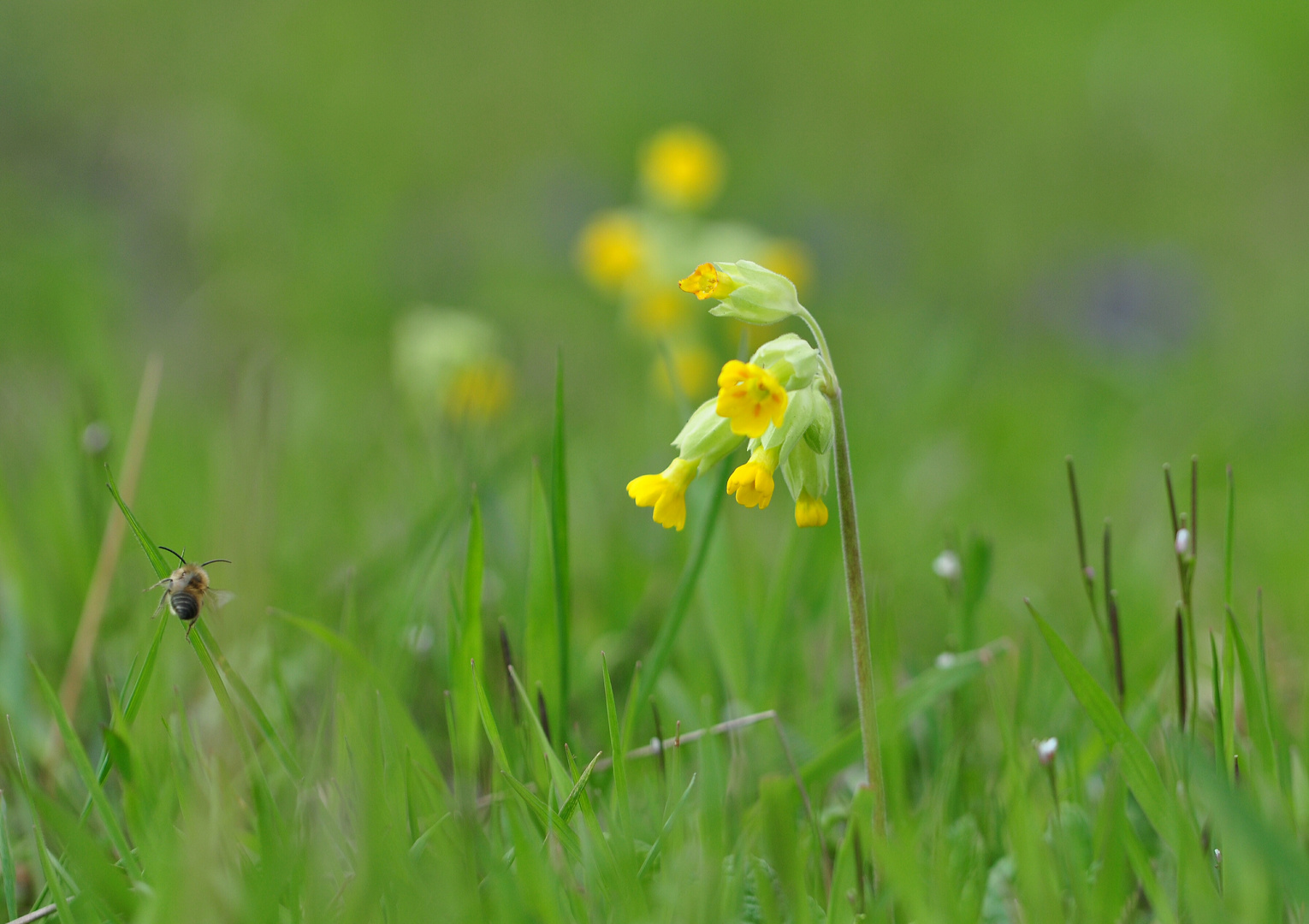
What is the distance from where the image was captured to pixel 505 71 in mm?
8250

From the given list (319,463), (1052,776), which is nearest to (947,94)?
(319,463)

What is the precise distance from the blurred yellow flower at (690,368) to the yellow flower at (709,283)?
2039mm

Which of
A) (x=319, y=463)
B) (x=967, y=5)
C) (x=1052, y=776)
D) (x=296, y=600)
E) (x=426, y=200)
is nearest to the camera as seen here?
(x=1052, y=776)

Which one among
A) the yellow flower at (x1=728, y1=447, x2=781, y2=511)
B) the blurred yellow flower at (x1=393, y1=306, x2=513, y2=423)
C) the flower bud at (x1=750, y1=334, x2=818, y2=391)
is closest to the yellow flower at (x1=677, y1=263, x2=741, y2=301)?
the flower bud at (x1=750, y1=334, x2=818, y2=391)

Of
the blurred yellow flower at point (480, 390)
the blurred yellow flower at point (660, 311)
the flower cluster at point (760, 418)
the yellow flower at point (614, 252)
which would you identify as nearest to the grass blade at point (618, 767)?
the flower cluster at point (760, 418)

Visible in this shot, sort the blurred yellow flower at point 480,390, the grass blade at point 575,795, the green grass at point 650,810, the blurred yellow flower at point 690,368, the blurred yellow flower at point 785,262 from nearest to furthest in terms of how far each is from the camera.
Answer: the green grass at point 650,810
the grass blade at point 575,795
the blurred yellow flower at point 480,390
the blurred yellow flower at point 785,262
the blurred yellow flower at point 690,368

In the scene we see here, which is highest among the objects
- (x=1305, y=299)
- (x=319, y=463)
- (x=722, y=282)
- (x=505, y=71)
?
(x=505, y=71)

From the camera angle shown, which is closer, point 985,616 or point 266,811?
point 266,811

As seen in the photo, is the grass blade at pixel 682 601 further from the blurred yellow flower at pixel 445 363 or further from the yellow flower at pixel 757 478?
the blurred yellow flower at pixel 445 363

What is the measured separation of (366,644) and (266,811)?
663mm

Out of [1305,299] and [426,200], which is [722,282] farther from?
[426,200]

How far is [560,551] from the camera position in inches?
62.2

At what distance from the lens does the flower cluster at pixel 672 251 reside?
3703 mm

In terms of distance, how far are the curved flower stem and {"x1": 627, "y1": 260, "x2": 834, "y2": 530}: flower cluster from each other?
18 millimetres
